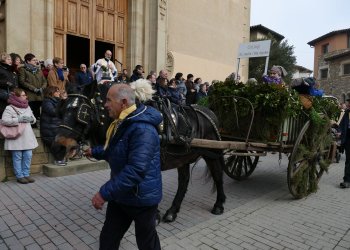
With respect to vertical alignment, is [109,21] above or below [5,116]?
above

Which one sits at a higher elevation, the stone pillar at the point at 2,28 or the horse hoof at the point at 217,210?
the stone pillar at the point at 2,28

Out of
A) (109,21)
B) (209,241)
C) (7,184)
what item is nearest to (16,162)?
(7,184)

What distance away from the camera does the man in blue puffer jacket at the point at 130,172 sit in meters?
2.18

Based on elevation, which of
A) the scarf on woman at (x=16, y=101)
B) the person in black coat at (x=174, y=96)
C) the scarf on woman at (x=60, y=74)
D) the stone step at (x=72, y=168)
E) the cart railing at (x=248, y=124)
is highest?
the scarf on woman at (x=60, y=74)

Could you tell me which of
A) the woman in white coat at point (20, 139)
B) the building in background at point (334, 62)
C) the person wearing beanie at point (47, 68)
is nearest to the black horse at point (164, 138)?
the woman in white coat at point (20, 139)

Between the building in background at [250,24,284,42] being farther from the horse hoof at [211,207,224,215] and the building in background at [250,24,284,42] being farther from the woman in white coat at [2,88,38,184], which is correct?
the horse hoof at [211,207,224,215]

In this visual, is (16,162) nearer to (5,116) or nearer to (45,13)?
(5,116)

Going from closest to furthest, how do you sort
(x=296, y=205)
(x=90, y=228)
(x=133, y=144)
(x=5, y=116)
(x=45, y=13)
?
(x=133, y=144), (x=90, y=228), (x=296, y=205), (x=5, y=116), (x=45, y=13)

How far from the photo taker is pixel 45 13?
357 inches

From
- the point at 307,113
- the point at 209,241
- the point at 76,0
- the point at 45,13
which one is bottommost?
the point at 209,241

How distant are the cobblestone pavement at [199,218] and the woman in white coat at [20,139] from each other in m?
0.31

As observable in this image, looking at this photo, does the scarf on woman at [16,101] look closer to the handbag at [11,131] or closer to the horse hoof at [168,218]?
the handbag at [11,131]

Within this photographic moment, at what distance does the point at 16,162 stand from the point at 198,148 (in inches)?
147

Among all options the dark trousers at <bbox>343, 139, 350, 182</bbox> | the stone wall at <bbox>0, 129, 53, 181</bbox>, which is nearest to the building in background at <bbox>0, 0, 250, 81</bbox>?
the stone wall at <bbox>0, 129, 53, 181</bbox>
